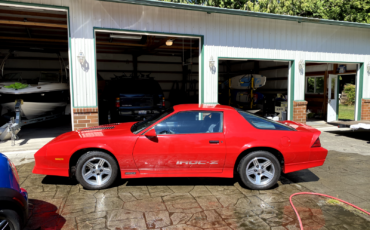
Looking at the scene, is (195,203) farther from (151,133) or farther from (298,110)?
(298,110)

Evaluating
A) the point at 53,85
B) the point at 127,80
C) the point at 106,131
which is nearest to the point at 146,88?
the point at 127,80

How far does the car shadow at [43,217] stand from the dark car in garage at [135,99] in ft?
20.4

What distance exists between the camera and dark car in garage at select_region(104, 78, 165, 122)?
33.7 ft

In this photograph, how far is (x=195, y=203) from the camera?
4176 mm

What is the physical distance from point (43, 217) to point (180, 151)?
214 cm

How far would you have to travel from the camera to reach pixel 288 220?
3680mm

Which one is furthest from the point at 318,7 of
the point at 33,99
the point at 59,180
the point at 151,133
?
the point at 59,180

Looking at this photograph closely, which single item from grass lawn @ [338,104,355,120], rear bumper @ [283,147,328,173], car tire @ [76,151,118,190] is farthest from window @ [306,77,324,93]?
car tire @ [76,151,118,190]

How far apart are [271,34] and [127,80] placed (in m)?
5.67

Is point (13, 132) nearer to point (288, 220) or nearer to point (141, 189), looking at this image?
point (141, 189)

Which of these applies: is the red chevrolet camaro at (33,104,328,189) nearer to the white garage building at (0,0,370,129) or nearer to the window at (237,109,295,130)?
the window at (237,109,295,130)

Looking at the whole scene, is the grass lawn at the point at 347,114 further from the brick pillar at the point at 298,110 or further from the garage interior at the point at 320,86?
the brick pillar at the point at 298,110

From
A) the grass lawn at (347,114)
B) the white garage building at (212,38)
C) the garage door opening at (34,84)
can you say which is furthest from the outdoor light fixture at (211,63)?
the grass lawn at (347,114)

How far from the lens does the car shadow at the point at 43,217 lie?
347 centimetres
